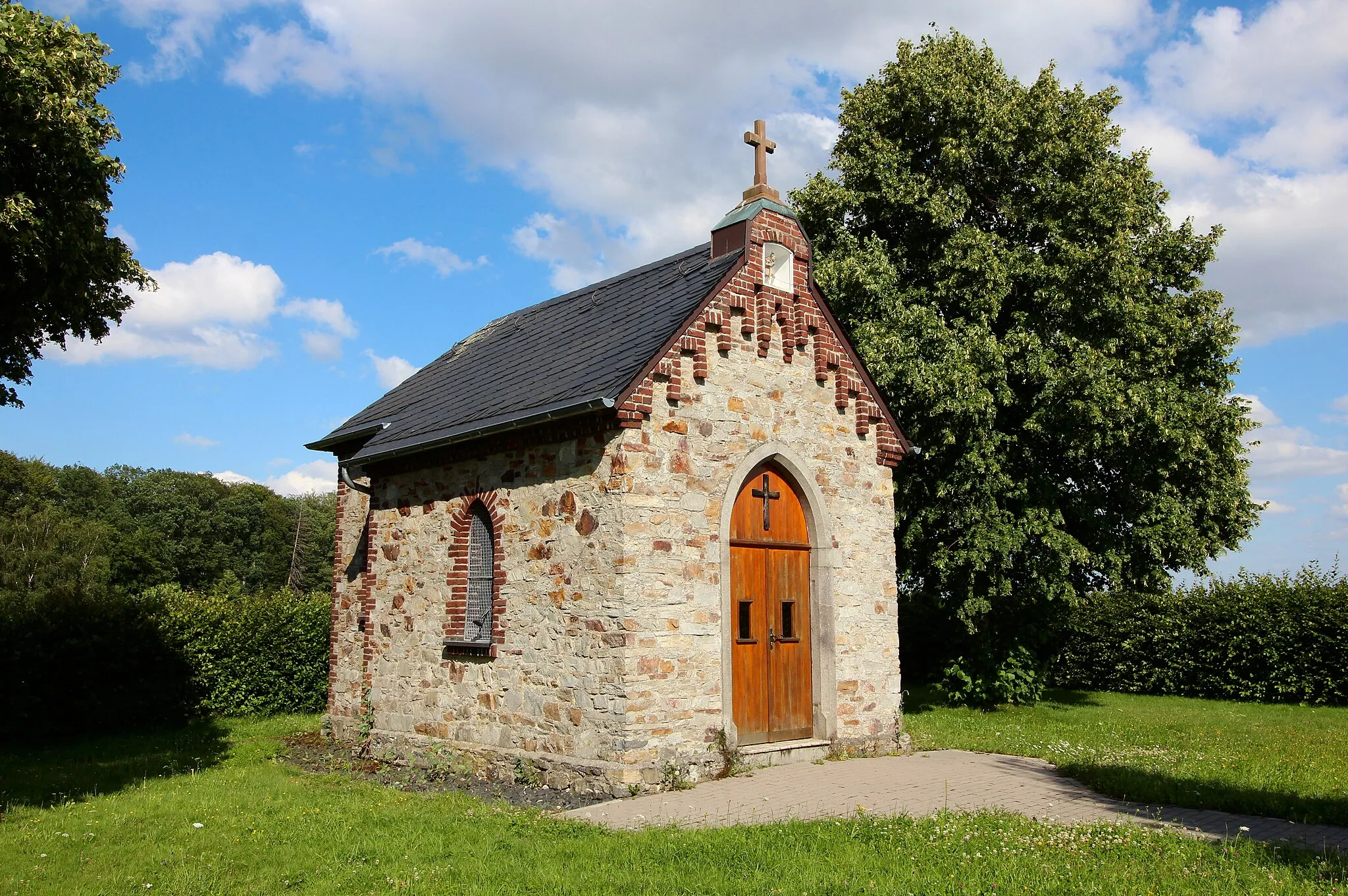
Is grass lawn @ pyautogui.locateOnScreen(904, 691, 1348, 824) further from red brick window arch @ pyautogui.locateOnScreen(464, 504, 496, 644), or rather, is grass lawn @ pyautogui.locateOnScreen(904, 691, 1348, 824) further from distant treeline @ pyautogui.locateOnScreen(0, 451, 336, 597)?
distant treeline @ pyautogui.locateOnScreen(0, 451, 336, 597)

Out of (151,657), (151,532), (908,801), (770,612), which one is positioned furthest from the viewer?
(151,532)

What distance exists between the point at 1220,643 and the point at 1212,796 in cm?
1484

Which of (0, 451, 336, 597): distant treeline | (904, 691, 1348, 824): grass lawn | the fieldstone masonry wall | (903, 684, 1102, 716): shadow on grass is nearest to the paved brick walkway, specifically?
(904, 691, 1348, 824): grass lawn

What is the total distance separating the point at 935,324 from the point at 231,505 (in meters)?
59.6

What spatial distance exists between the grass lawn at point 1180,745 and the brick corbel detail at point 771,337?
4.59 meters

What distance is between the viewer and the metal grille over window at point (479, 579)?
12023 millimetres

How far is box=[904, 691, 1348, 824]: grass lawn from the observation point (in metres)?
9.16

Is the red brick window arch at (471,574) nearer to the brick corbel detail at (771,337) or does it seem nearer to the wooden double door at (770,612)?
the brick corbel detail at (771,337)

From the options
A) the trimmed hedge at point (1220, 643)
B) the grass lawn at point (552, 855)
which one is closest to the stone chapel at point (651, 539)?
the grass lawn at point (552, 855)

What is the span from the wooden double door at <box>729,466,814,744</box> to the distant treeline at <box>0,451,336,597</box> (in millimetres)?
38811

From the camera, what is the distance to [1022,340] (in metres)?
16.8

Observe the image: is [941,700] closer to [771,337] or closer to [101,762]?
[771,337]

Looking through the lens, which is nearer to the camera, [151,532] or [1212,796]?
[1212,796]

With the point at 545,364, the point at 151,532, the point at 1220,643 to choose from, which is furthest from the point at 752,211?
the point at 151,532
